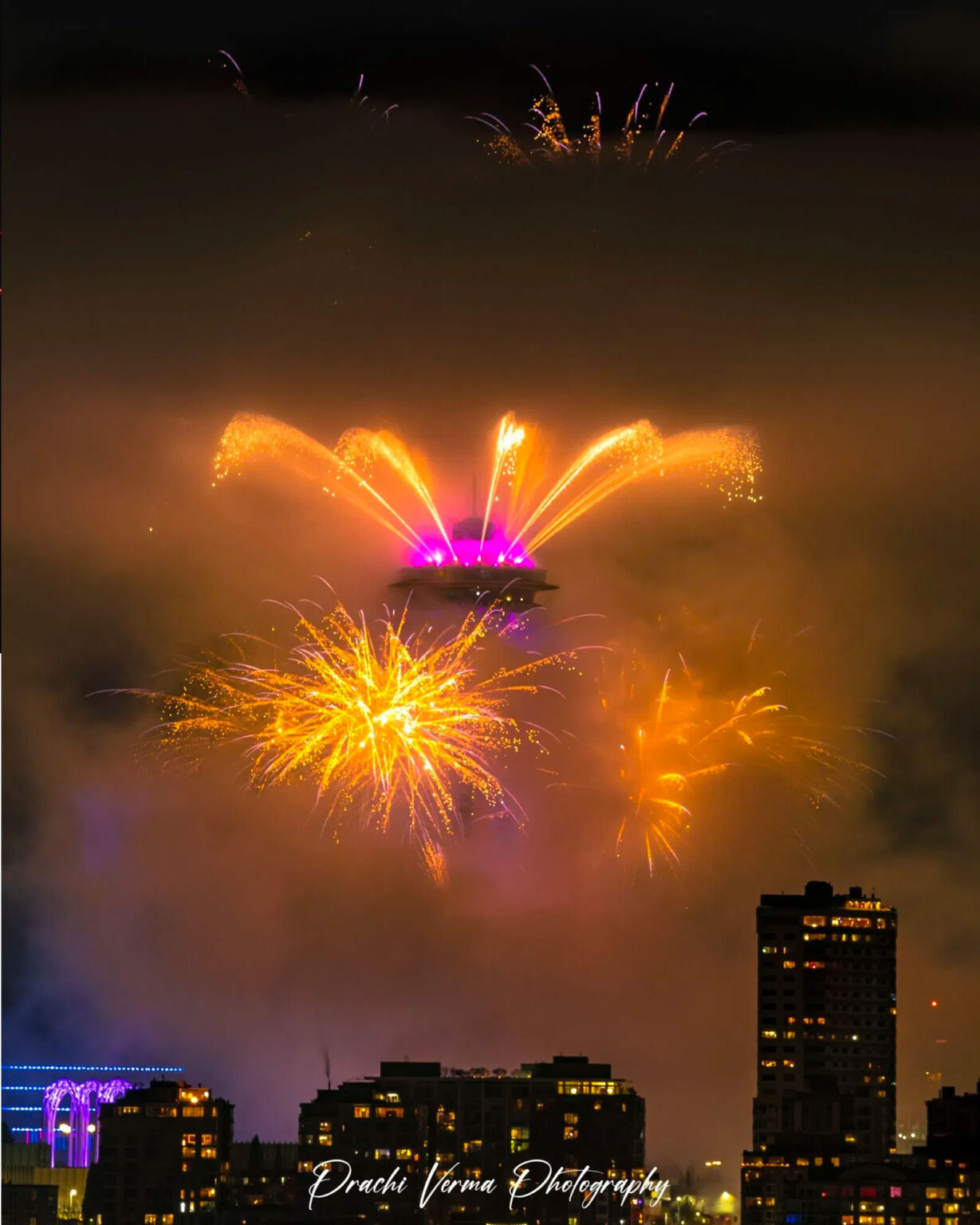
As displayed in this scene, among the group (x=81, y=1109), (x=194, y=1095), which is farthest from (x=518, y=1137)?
(x=81, y=1109)

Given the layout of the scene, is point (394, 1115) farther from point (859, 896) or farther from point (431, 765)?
point (431, 765)

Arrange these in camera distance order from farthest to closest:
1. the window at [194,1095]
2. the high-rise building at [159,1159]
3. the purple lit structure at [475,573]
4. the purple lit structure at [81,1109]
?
1. the purple lit structure at [81,1109]
2. the window at [194,1095]
3. the high-rise building at [159,1159]
4. the purple lit structure at [475,573]

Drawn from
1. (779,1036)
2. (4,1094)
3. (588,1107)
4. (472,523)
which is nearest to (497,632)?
(472,523)

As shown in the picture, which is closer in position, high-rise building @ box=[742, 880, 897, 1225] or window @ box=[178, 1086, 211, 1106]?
window @ box=[178, 1086, 211, 1106]

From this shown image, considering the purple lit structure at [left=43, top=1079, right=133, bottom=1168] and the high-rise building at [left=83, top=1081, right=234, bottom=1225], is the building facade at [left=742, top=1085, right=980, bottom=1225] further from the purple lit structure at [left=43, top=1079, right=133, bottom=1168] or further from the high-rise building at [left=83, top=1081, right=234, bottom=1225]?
the purple lit structure at [left=43, top=1079, right=133, bottom=1168]

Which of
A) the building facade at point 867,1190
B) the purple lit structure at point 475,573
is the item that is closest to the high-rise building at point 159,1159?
the building facade at point 867,1190

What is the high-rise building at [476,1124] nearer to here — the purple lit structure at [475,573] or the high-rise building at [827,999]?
the high-rise building at [827,999]

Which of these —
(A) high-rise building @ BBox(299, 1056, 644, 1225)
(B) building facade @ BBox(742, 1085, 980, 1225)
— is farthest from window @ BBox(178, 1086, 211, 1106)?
(B) building facade @ BBox(742, 1085, 980, 1225)
